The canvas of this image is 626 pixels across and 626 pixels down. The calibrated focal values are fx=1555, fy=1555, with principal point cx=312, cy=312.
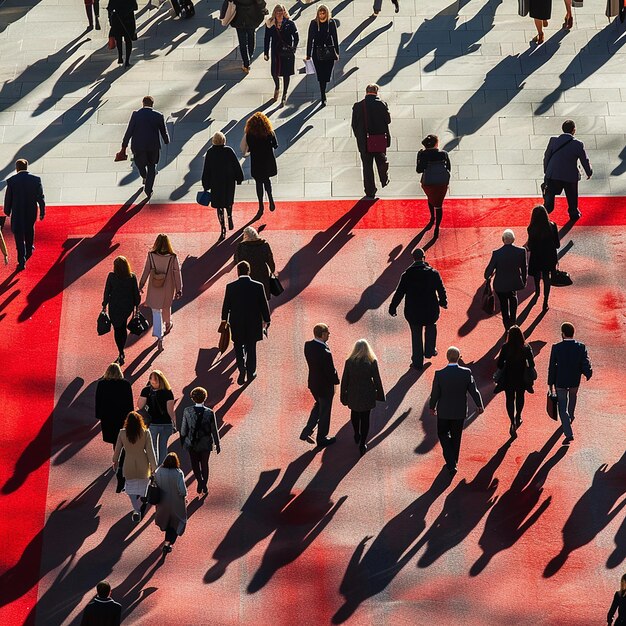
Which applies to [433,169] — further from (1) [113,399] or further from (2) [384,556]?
(2) [384,556]

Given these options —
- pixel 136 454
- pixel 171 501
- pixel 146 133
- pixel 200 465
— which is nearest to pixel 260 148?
pixel 146 133

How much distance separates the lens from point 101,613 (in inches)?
563

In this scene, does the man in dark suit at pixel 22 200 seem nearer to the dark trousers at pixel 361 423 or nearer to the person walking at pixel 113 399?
the person walking at pixel 113 399

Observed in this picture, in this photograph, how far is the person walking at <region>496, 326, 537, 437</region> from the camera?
55.6 feet

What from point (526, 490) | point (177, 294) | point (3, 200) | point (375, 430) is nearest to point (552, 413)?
point (526, 490)

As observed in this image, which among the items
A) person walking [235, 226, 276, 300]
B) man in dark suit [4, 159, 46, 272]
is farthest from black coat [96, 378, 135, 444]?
man in dark suit [4, 159, 46, 272]

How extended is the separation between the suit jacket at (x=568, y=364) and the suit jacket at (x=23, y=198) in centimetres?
716

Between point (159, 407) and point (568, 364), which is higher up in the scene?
point (159, 407)

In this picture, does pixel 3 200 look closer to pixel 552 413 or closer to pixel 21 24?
pixel 21 24

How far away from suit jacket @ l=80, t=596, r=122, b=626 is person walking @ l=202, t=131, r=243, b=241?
768 centimetres

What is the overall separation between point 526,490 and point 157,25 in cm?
1247

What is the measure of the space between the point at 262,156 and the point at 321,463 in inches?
209

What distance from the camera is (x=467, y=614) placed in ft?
50.8

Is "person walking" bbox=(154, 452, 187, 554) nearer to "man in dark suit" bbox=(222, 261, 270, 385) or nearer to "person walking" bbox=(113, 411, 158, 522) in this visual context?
"person walking" bbox=(113, 411, 158, 522)
